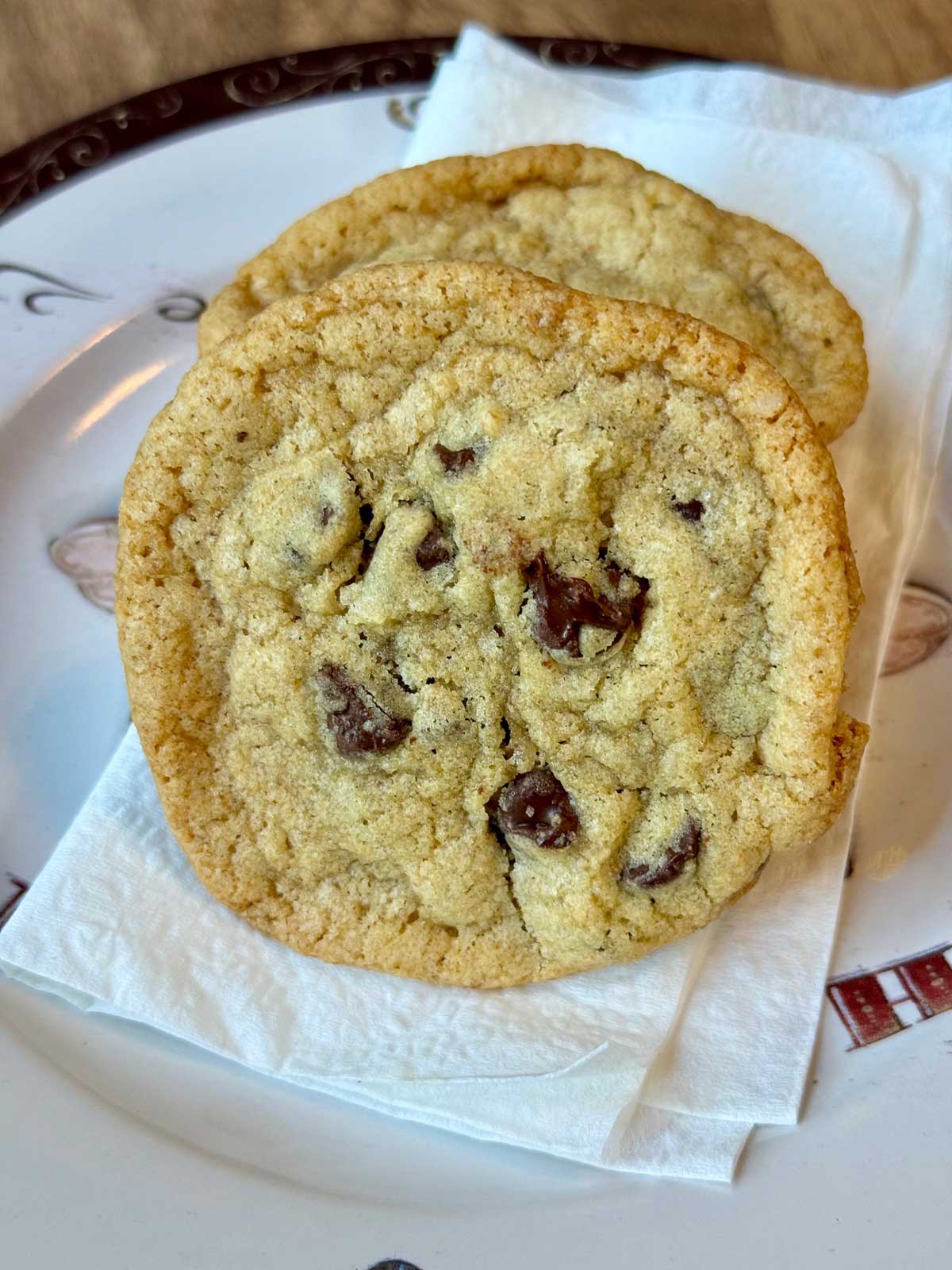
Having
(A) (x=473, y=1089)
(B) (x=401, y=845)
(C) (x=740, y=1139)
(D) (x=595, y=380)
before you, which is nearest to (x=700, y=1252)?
(C) (x=740, y=1139)

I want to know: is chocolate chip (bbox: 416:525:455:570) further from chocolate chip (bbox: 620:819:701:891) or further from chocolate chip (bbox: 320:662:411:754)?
chocolate chip (bbox: 620:819:701:891)

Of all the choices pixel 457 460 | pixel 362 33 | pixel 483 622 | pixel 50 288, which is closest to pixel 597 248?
pixel 457 460

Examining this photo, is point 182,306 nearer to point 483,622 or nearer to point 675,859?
point 483,622

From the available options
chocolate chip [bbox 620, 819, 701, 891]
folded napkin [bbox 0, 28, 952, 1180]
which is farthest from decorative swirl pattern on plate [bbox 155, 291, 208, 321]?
chocolate chip [bbox 620, 819, 701, 891]

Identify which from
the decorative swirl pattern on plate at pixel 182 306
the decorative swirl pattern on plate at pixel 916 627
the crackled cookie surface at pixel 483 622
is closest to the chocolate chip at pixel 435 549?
the crackled cookie surface at pixel 483 622

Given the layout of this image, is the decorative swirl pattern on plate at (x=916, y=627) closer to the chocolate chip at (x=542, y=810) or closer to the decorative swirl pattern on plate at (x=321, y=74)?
the chocolate chip at (x=542, y=810)

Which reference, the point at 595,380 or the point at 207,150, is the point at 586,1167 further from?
the point at 207,150
